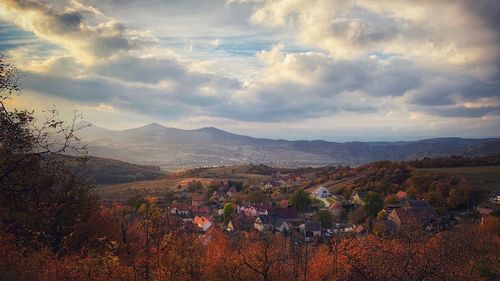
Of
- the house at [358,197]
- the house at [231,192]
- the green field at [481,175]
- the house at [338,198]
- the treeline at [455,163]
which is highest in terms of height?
the treeline at [455,163]

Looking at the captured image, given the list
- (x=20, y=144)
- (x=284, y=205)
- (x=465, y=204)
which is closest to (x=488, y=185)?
(x=465, y=204)

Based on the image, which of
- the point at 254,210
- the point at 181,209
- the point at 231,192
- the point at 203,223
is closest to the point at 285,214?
the point at 254,210

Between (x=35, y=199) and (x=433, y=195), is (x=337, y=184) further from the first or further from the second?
(x=35, y=199)

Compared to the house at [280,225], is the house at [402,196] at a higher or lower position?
higher

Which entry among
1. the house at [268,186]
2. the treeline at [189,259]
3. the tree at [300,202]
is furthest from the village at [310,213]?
the treeline at [189,259]

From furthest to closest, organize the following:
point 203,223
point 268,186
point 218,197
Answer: point 268,186
point 218,197
point 203,223

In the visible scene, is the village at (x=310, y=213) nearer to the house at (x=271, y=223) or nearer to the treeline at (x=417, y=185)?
the house at (x=271, y=223)

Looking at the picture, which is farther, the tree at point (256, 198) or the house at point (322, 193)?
the house at point (322, 193)

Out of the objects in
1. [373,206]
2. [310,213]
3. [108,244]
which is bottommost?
[310,213]

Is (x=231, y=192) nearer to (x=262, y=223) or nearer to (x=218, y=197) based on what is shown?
(x=218, y=197)
